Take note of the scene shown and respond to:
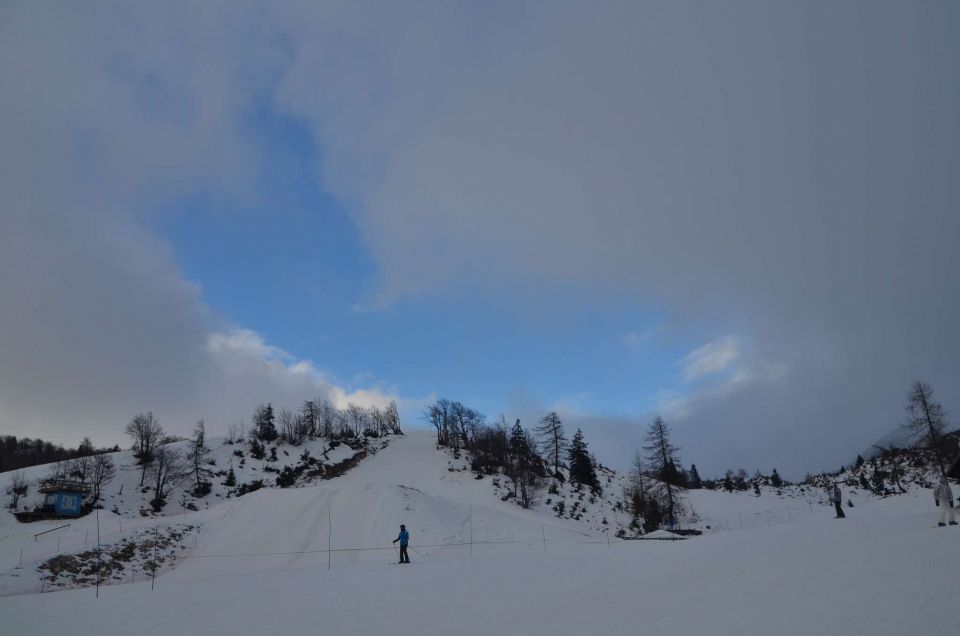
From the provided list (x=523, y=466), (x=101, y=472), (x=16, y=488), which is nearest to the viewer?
(x=16, y=488)

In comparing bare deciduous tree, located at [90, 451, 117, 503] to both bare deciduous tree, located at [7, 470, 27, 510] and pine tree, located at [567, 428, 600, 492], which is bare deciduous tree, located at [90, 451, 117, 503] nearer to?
bare deciduous tree, located at [7, 470, 27, 510]

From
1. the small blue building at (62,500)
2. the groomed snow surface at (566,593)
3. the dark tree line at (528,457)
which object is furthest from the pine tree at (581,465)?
the small blue building at (62,500)

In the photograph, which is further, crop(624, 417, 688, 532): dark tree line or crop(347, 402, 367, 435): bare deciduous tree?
crop(347, 402, 367, 435): bare deciduous tree

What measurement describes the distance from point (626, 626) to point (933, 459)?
5062 centimetres

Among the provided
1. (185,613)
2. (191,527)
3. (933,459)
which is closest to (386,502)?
(191,527)

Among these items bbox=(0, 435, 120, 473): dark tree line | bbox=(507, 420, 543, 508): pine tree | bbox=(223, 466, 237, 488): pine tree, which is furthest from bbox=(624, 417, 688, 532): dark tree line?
bbox=(0, 435, 120, 473): dark tree line

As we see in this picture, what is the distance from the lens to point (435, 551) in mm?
28703

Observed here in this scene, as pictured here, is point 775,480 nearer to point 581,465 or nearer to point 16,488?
point 581,465

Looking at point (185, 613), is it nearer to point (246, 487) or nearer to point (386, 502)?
point (386, 502)

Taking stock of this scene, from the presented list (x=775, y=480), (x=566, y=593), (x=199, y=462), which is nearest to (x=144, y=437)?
(x=199, y=462)

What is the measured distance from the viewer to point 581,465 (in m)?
69.1

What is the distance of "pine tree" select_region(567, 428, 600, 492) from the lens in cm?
6788

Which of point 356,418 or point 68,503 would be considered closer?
point 68,503

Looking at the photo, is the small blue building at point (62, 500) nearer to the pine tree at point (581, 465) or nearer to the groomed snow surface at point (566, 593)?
the groomed snow surface at point (566, 593)
